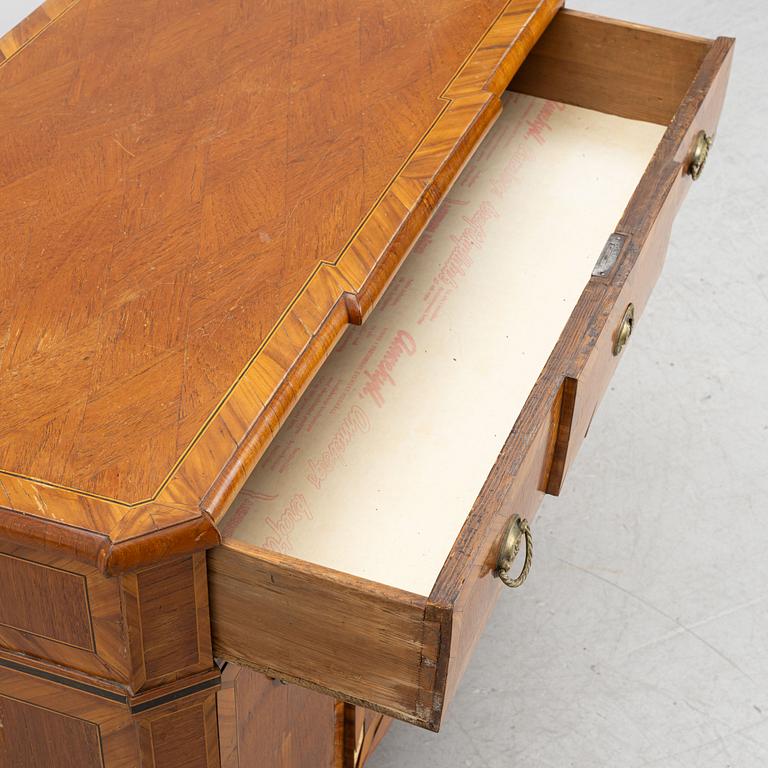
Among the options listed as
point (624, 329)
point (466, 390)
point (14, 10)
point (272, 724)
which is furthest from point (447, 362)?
point (14, 10)

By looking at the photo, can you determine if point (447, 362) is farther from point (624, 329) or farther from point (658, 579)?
point (658, 579)

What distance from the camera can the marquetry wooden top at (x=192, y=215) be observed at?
1021 millimetres

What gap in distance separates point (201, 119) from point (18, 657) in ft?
1.88

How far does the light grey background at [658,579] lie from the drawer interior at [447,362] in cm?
63

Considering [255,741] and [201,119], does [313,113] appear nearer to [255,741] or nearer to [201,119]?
[201,119]

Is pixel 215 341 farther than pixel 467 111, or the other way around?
pixel 467 111

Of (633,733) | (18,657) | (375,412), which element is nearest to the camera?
(18,657)

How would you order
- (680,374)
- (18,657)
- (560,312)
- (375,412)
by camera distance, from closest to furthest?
(18,657) → (375,412) → (560,312) → (680,374)

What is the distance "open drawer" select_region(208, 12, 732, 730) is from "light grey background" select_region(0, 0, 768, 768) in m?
0.57

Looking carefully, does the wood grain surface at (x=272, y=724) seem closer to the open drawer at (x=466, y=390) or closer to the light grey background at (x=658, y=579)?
the open drawer at (x=466, y=390)

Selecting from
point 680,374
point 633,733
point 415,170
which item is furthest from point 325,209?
point 680,374

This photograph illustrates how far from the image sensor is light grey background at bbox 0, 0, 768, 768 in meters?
1.73

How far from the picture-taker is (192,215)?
1253 mm

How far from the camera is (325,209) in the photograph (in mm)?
1258
